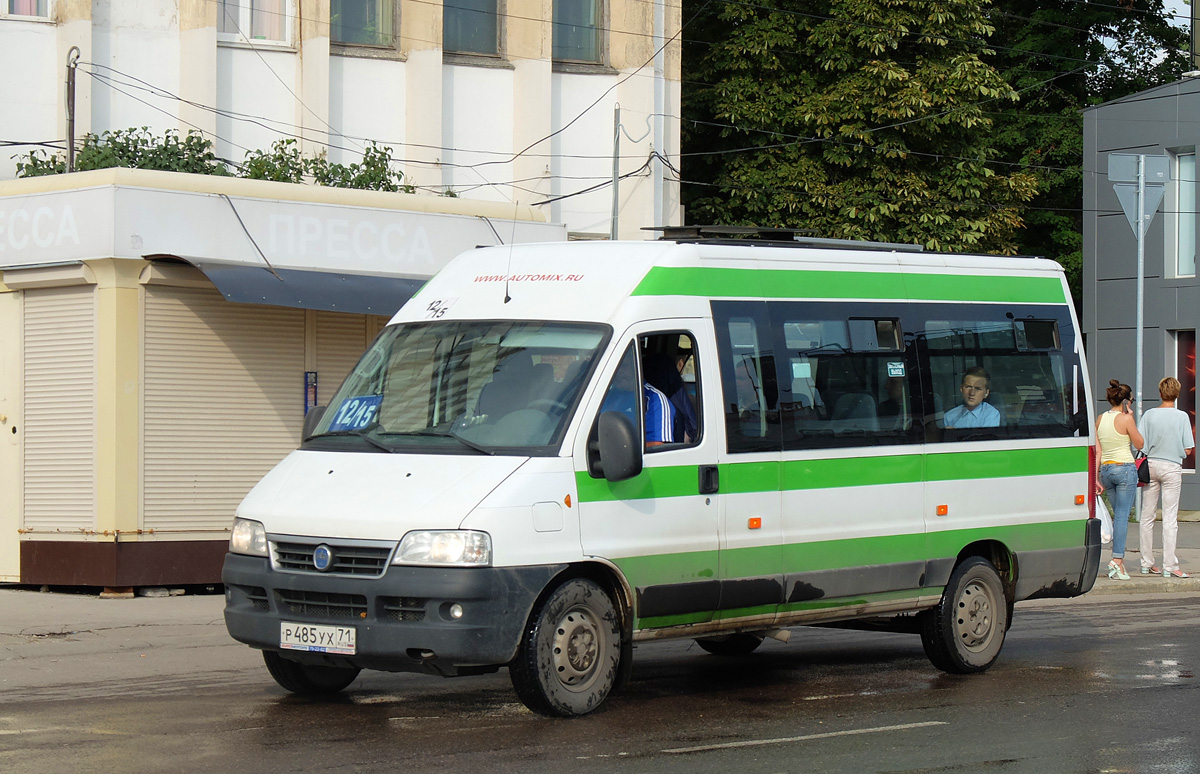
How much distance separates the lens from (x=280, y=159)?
18719 mm

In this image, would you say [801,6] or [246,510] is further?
[801,6]

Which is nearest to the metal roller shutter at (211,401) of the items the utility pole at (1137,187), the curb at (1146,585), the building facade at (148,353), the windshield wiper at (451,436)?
the building facade at (148,353)

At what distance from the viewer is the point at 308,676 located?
30.8 feet

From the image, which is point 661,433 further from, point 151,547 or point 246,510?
point 151,547

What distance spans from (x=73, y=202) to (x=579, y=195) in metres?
10.9

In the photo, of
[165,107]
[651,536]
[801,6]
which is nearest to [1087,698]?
[651,536]

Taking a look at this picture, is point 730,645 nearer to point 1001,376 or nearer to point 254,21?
point 1001,376

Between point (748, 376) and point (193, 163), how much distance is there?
34.3 feet

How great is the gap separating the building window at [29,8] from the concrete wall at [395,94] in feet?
0.59

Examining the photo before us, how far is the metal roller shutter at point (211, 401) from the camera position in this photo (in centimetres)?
1488

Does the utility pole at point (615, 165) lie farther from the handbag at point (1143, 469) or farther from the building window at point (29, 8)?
the handbag at point (1143, 469)

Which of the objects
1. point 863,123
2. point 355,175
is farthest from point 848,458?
point 863,123

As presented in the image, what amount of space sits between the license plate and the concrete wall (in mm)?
13002

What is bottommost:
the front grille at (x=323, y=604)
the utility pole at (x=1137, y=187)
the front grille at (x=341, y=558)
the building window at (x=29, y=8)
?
the front grille at (x=323, y=604)
